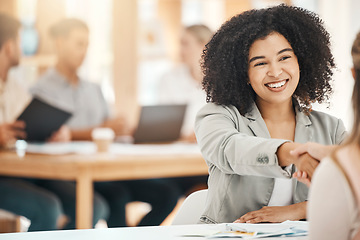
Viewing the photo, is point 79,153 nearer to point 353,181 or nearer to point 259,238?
point 259,238

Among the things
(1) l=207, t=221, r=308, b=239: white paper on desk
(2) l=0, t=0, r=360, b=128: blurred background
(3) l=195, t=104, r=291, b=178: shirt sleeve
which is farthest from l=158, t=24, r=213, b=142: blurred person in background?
(1) l=207, t=221, r=308, b=239: white paper on desk

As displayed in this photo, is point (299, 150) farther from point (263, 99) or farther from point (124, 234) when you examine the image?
point (263, 99)

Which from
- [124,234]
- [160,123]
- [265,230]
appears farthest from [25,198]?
[265,230]

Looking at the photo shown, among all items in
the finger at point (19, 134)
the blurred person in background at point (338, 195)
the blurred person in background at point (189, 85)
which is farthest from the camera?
the blurred person in background at point (189, 85)

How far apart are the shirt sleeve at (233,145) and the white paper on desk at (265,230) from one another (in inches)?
4.7

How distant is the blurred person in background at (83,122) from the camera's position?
3.41 m

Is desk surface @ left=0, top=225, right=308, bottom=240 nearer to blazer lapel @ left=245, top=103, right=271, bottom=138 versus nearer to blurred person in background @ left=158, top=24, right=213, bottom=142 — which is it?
blazer lapel @ left=245, top=103, right=271, bottom=138

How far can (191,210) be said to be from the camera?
1723mm

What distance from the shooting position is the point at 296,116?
174cm

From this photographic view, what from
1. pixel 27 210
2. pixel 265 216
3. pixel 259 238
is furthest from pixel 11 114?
pixel 259 238

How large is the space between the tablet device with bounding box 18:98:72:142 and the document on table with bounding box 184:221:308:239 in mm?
1939

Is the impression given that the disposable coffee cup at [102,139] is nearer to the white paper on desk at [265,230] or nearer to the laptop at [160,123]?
the laptop at [160,123]

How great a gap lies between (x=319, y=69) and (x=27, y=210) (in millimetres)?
1941

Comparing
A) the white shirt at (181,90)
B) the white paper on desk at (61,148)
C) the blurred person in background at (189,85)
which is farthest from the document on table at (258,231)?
→ the white shirt at (181,90)
